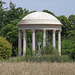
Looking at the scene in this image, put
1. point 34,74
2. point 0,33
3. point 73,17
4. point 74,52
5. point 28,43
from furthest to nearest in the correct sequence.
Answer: point 73,17 → point 0,33 → point 28,43 → point 74,52 → point 34,74

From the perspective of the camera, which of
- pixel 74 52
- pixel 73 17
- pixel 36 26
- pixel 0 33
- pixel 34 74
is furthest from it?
pixel 73 17

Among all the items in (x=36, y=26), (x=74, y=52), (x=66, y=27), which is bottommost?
(x=66, y=27)

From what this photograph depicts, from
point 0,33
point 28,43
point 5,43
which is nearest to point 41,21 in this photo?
point 28,43

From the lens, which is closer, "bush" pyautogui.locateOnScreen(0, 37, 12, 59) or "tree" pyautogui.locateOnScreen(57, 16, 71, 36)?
"bush" pyautogui.locateOnScreen(0, 37, 12, 59)

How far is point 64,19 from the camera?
7731 centimetres

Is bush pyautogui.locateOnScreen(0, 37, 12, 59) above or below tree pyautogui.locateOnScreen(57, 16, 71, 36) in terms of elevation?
above

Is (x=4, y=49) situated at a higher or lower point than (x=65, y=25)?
higher

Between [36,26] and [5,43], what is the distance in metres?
21.9

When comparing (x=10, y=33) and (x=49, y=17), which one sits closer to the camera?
(x=49, y=17)

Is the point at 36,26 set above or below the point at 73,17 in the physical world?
above

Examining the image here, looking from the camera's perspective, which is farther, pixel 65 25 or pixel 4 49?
pixel 65 25

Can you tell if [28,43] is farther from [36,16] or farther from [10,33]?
[36,16]

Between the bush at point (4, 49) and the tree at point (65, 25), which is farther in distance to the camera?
the tree at point (65, 25)

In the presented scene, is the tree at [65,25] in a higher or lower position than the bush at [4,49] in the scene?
lower
